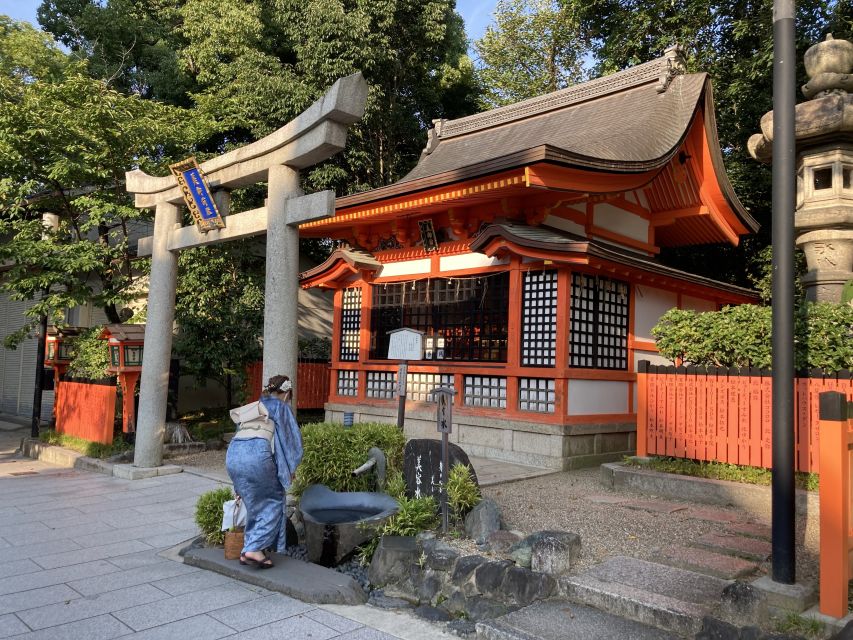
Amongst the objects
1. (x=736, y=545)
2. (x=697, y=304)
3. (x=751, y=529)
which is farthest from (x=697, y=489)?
(x=697, y=304)

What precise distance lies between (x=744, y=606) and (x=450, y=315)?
793cm

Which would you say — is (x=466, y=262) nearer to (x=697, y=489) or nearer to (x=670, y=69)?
(x=697, y=489)

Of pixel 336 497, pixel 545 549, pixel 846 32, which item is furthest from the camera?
pixel 846 32

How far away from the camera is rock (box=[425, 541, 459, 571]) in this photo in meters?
4.95

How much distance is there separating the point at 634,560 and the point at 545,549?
78cm

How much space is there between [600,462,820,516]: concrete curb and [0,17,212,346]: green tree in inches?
390

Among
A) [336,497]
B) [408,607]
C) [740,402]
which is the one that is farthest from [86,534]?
[740,402]

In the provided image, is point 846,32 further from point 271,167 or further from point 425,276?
point 271,167

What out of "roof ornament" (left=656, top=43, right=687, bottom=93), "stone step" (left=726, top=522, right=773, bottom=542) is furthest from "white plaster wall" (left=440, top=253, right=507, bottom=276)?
"stone step" (left=726, top=522, right=773, bottom=542)

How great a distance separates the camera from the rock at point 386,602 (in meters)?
4.85

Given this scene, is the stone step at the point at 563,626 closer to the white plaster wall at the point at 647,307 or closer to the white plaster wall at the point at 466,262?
the white plaster wall at the point at 466,262

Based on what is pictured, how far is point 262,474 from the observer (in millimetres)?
5297

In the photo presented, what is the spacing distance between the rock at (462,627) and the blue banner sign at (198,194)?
22.3ft

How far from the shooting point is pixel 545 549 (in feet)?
15.5
